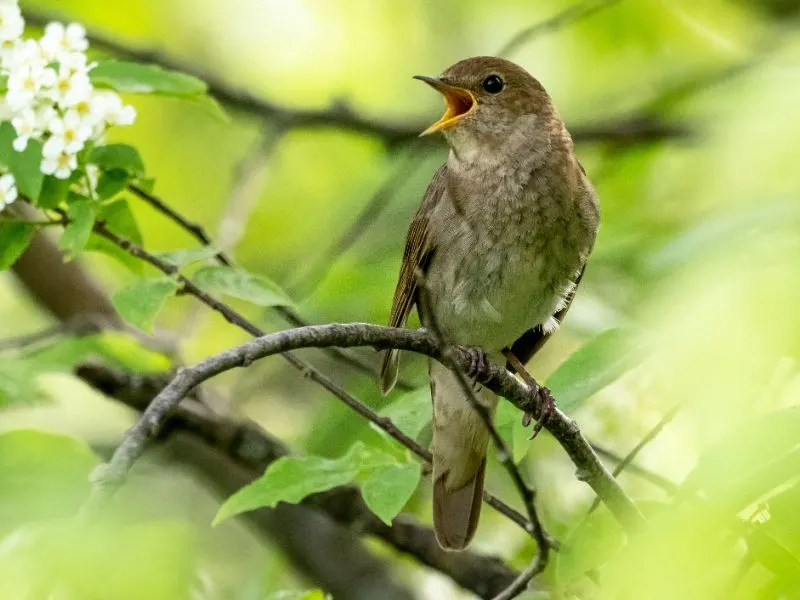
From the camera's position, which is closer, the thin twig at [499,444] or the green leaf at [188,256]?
the thin twig at [499,444]

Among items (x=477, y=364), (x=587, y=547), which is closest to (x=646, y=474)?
(x=477, y=364)

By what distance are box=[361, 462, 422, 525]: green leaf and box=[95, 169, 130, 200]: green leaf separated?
3.48ft

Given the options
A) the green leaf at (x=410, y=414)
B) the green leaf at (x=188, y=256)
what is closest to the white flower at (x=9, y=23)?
the green leaf at (x=188, y=256)

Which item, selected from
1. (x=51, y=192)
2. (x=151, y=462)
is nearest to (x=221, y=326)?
(x=151, y=462)

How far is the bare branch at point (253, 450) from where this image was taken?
512 cm

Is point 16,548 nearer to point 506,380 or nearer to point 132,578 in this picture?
point 132,578

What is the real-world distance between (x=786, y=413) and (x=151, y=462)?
4954 millimetres

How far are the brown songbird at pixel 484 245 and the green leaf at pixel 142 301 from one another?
45.4 inches

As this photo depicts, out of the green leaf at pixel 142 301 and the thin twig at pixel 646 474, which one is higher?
the thin twig at pixel 646 474

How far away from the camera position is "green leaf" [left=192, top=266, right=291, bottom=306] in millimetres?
3199

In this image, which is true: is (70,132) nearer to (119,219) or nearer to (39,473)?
(119,219)

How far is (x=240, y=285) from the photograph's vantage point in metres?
3.26

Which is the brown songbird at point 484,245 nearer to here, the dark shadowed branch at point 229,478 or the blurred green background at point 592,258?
the blurred green background at point 592,258

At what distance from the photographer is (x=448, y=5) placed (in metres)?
7.20
